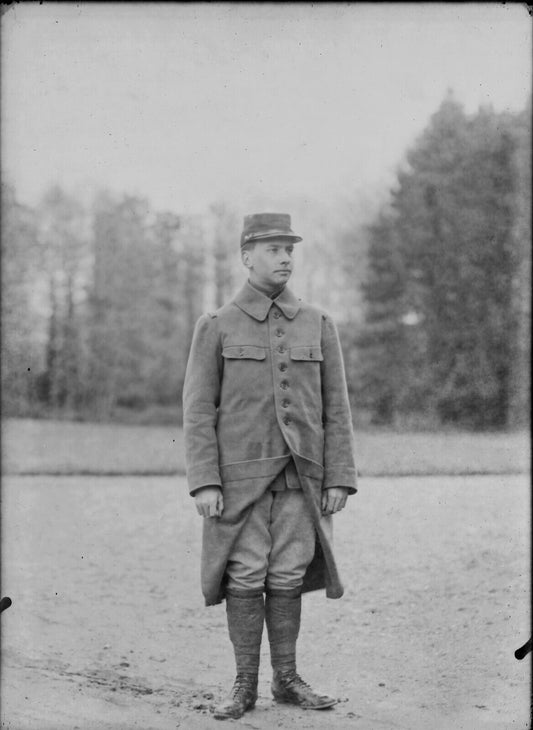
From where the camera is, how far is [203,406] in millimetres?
3557

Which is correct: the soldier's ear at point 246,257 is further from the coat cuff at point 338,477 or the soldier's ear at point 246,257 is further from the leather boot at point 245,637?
the leather boot at point 245,637

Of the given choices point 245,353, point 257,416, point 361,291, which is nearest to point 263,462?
point 257,416

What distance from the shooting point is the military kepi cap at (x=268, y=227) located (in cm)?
359

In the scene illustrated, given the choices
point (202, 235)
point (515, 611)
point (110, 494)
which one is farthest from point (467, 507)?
point (202, 235)

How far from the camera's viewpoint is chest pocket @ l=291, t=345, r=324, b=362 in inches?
141

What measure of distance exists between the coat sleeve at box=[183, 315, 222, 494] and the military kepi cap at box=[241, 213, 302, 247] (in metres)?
Result: 0.35

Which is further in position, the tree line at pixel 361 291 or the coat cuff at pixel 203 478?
the tree line at pixel 361 291

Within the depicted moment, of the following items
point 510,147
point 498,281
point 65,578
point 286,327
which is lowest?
point 65,578

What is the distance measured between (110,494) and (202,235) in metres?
6.60

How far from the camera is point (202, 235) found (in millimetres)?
15445

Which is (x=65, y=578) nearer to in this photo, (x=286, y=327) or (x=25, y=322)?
(x=286, y=327)

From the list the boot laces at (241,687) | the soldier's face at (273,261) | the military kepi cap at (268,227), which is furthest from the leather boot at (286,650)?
the military kepi cap at (268,227)

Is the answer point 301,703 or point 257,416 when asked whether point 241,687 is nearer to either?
point 301,703

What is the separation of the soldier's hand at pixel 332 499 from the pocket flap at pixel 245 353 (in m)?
0.55
